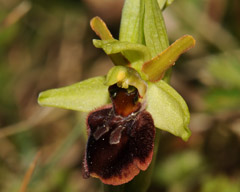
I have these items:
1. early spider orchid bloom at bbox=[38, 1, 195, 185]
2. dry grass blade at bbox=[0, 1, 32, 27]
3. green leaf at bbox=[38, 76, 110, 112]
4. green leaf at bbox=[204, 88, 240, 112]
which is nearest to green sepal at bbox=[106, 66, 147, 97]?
early spider orchid bloom at bbox=[38, 1, 195, 185]

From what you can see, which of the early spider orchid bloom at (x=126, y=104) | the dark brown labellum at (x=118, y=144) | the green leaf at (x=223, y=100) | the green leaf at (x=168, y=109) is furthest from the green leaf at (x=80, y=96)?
the green leaf at (x=223, y=100)

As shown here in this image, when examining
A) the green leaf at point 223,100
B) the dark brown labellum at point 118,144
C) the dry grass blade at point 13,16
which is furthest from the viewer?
the dry grass blade at point 13,16

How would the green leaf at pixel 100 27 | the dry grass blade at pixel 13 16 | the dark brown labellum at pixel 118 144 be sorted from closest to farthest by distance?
1. the dark brown labellum at pixel 118 144
2. the green leaf at pixel 100 27
3. the dry grass blade at pixel 13 16

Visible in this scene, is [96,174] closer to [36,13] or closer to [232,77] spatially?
[232,77]

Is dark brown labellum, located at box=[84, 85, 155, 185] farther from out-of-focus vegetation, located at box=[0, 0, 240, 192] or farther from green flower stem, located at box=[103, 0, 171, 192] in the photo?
out-of-focus vegetation, located at box=[0, 0, 240, 192]

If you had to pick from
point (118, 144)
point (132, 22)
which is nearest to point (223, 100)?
point (132, 22)

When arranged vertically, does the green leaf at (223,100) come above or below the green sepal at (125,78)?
below

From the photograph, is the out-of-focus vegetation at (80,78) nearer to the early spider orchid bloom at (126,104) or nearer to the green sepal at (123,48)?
the early spider orchid bloom at (126,104)

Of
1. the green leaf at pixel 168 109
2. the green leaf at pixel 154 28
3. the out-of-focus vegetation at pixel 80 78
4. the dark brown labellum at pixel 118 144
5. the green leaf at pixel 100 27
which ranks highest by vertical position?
the green leaf at pixel 100 27

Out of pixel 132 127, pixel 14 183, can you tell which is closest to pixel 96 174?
pixel 132 127
